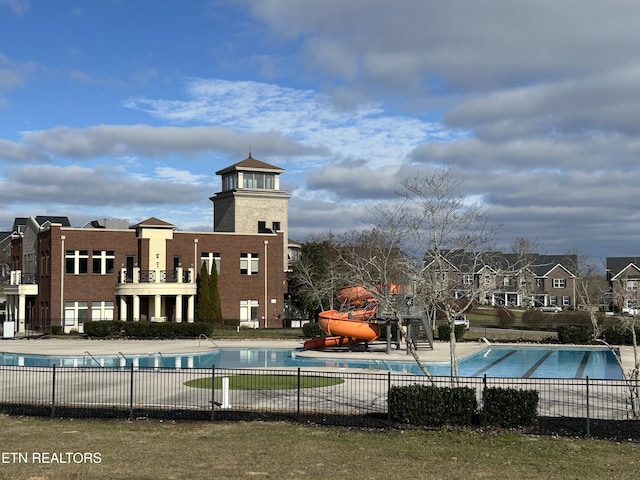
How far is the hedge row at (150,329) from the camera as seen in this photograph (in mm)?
50094

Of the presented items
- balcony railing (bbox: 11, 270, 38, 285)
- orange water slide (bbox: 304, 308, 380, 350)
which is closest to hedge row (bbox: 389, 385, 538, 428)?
orange water slide (bbox: 304, 308, 380, 350)

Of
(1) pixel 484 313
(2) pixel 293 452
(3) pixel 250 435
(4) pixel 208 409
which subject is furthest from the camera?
(1) pixel 484 313

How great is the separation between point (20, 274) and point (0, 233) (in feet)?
300

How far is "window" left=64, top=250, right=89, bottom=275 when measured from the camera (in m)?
56.9

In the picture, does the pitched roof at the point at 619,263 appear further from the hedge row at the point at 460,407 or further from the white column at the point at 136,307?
the hedge row at the point at 460,407

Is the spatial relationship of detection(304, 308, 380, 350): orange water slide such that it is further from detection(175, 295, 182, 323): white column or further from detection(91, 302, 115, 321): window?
detection(91, 302, 115, 321): window

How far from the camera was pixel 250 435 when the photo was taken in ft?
52.4

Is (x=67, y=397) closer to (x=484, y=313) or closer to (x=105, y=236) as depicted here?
(x=105, y=236)

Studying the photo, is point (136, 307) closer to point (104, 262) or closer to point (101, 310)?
point (101, 310)

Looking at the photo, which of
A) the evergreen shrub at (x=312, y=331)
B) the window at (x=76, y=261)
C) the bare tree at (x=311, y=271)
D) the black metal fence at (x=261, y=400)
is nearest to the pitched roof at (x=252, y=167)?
the bare tree at (x=311, y=271)

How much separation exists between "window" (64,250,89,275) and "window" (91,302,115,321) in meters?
2.89

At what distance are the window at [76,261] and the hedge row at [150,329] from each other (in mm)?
7931

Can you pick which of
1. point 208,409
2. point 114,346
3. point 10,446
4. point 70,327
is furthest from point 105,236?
point 10,446

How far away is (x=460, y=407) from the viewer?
1695 cm
